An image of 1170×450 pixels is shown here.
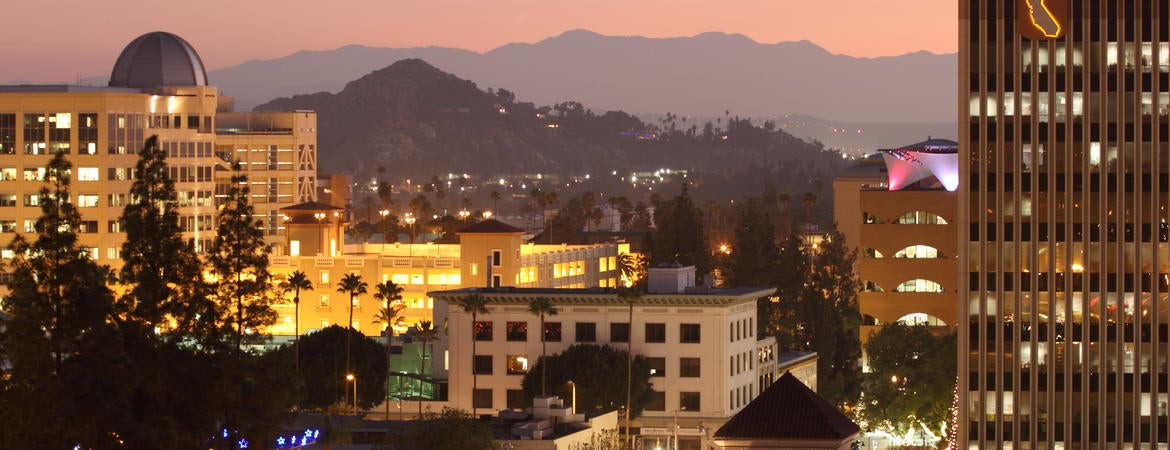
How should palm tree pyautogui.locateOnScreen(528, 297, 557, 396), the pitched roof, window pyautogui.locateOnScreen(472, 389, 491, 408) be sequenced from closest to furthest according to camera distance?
the pitched roof, window pyautogui.locateOnScreen(472, 389, 491, 408), palm tree pyautogui.locateOnScreen(528, 297, 557, 396)

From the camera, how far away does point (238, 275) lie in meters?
96.5

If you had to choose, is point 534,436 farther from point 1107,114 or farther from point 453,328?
point 453,328

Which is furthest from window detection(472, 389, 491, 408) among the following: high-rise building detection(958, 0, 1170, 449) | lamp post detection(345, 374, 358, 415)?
high-rise building detection(958, 0, 1170, 449)

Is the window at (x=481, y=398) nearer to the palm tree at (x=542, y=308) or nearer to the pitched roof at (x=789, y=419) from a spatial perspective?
the palm tree at (x=542, y=308)

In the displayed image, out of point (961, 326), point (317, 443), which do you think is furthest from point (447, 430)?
point (961, 326)

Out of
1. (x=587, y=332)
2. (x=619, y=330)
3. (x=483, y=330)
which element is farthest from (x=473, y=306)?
(x=619, y=330)

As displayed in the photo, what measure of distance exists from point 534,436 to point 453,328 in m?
45.8

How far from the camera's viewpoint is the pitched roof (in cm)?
11019

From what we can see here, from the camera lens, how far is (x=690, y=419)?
555ft

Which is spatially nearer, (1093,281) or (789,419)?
(789,419)

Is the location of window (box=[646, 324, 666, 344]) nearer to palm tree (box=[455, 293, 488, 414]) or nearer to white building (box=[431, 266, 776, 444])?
white building (box=[431, 266, 776, 444])

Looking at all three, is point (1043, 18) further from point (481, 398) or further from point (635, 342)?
point (481, 398)

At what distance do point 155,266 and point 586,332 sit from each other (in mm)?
79609

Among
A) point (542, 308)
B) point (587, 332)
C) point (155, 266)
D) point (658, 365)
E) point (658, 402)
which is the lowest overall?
point (658, 402)
